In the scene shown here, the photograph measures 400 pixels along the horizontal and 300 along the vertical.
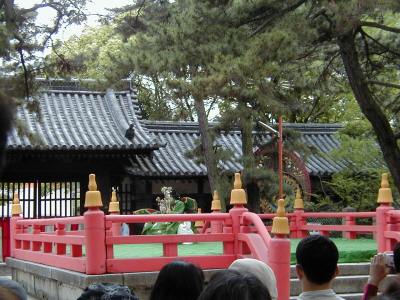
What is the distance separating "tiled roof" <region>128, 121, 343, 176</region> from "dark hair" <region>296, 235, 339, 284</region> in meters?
13.3

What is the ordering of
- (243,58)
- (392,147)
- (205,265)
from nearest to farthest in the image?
(243,58), (392,147), (205,265)

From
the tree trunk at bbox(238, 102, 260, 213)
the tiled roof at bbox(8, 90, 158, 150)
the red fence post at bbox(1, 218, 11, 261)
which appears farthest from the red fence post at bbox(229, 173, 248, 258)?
the tiled roof at bbox(8, 90, 158, 150)

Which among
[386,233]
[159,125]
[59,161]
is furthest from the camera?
[159,125]

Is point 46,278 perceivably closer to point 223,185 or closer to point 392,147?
point 392,147

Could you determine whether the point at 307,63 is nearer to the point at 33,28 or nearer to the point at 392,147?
the point at 392,147

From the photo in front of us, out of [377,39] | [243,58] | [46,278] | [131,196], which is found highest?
[377,39]

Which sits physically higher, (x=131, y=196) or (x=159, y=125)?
(x=159, y=125)

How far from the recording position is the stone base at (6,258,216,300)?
319 inches

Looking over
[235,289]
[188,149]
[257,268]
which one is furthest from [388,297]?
[188,149]

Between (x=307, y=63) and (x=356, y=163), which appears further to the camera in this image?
(x=356, y=163)

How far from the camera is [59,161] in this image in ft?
58.1

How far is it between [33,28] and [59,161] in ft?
30.4

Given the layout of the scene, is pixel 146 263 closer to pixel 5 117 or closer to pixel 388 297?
pixel 388 297

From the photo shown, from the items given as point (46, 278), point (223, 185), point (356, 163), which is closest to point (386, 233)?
point (46, 278)
